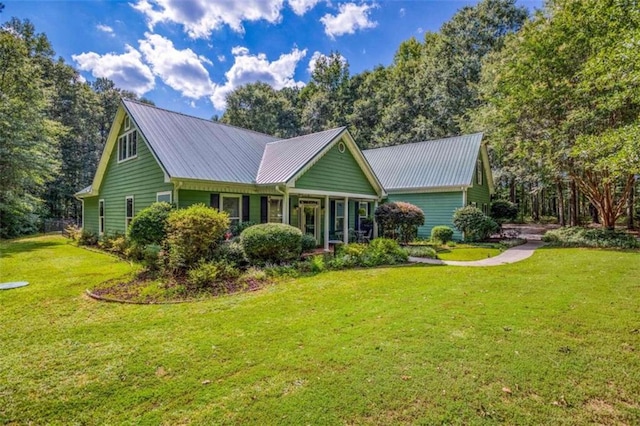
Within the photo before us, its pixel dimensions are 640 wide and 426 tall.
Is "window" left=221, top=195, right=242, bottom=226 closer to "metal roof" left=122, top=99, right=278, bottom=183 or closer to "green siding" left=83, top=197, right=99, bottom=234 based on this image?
"metal roof" left=122, top=99, right=278, bottom=183

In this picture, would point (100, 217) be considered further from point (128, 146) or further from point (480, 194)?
point (480, 194)

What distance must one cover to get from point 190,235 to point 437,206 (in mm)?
15300

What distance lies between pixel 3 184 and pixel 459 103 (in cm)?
3598

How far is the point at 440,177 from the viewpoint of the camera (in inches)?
774

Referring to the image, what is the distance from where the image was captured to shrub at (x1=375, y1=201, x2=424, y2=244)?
51.3 ft

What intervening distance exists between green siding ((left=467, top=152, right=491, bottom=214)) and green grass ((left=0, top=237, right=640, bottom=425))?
12.5 metres

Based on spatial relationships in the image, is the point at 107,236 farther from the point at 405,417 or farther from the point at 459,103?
the point at 459,103

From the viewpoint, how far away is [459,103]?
3194cm

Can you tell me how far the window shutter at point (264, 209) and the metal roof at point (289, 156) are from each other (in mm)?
1002

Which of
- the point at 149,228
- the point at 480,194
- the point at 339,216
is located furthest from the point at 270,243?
the point at 480,194

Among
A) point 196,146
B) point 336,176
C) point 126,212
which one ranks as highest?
point 196,146

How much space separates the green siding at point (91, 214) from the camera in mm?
18505

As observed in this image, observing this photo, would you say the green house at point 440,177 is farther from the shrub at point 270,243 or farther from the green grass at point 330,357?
the shrub at point 270,243

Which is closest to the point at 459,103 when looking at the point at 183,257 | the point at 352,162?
the point at 352,162
